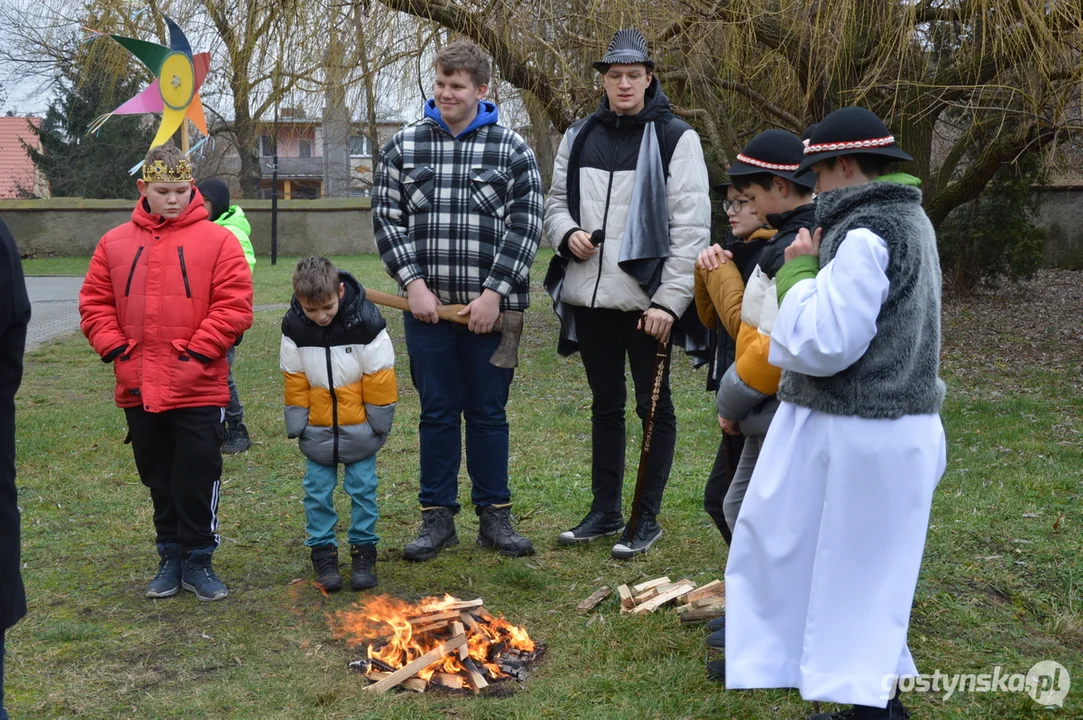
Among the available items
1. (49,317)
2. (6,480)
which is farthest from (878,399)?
(49,317)

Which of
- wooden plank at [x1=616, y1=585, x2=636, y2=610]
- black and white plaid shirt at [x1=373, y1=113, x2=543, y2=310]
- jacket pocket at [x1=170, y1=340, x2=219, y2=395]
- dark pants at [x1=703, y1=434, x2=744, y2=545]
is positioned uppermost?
black and white plaid shirt at [x1=373, y1=113, x2=543, y2=310]

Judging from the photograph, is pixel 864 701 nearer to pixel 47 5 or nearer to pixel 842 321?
pixel 842 321

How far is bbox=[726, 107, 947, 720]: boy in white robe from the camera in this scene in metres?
2.83

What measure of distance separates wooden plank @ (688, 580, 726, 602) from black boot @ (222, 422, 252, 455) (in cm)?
398

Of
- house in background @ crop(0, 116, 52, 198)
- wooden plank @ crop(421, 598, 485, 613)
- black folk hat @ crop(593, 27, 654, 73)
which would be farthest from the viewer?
house in background @ crop(0, 116, 52, 198)

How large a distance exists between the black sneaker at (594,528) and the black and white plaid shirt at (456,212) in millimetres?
1115

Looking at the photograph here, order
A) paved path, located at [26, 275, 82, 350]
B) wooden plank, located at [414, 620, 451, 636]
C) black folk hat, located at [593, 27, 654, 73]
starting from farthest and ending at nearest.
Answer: paved path, located at [26, 275, 82, 350] < black folk hat, located at [593, 27, 654, 73] < wooden plank, located at [414, 620, 451, 636]

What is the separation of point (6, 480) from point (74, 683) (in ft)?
A: 4.71

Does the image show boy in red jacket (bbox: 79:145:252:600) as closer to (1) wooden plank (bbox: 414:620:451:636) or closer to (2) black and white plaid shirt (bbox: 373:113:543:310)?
(2) black and white plaid shirt (bbox: 373:113:543:310)

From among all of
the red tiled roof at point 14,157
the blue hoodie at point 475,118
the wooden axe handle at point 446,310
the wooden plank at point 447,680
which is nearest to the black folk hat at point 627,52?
the blue hoodie at point 475,118

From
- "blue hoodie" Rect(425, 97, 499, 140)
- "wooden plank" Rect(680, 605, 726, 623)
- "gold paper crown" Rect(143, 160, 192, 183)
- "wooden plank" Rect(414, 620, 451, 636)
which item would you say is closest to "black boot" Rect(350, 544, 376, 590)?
"wooden plank" Rect(414, 620, 451, 636)

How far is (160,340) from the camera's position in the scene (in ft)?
14.4

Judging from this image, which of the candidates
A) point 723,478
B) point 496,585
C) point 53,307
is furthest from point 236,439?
point 53,307

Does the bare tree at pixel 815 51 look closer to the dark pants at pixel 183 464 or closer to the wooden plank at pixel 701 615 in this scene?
the wooden plank at pixel 701 615
